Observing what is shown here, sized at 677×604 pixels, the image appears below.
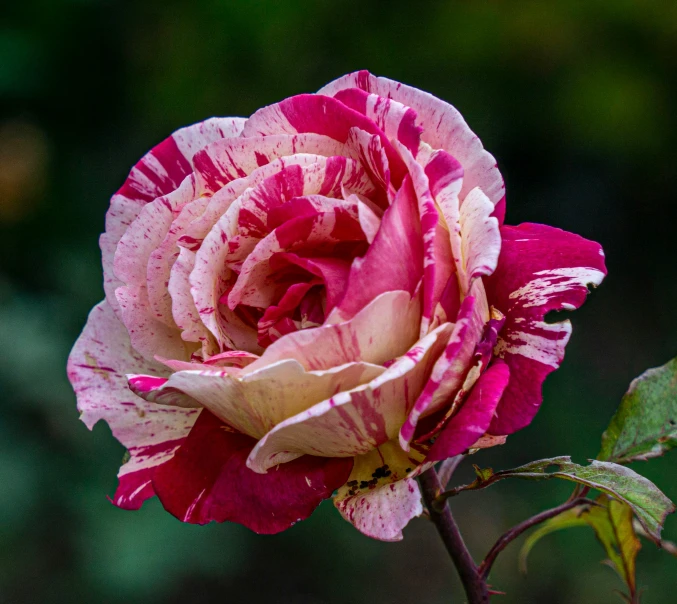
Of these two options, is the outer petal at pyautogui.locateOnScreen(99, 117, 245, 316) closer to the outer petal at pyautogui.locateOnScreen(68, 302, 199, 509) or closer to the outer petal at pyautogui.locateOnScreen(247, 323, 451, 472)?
the outer petal at pyautogui.locateOnScreen(68, 302, 199, 509)

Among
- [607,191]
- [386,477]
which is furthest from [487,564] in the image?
[607,191]

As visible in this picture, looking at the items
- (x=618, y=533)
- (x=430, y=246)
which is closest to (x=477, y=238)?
(x=430, y=246)

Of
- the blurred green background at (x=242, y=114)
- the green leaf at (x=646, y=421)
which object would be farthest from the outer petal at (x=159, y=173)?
the blurred green background at (x=242, y=114)

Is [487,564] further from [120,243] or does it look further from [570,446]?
[570,446]

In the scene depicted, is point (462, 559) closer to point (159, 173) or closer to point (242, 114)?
point (159, 173)

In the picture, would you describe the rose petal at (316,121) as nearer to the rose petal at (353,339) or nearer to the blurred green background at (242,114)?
the rose petal at (353,339)

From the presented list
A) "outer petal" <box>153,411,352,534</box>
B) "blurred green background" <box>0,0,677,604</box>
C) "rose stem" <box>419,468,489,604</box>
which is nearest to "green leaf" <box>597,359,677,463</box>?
"rose stem" <box>419,468,489,604</box>
